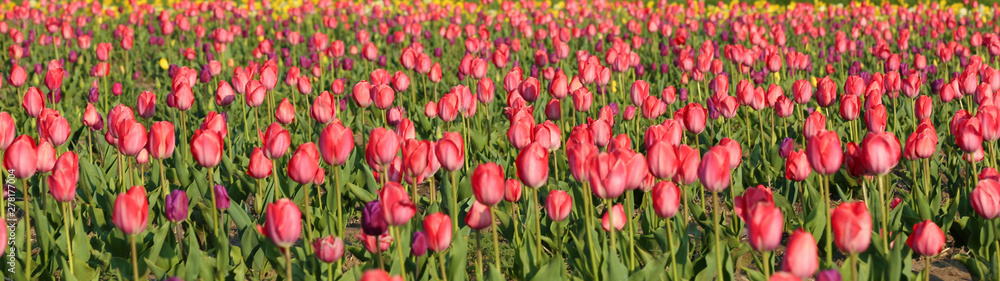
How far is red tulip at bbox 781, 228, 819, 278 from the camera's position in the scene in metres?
1.99

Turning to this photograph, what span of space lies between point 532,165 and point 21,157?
5.89 ft

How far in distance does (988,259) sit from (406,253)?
89.0 inches

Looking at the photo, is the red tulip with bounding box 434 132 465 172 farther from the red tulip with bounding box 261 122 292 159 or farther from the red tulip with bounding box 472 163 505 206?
the red tulip with bounding box 261 122 292 159

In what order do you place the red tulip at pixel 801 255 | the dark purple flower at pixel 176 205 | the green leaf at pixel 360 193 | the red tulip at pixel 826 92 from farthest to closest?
the red tulip at pixel 826 92 < the green leaf at pixel 360 193 < the dark purple flower at pixel 176 205 < the red tulip at pixel 801 255

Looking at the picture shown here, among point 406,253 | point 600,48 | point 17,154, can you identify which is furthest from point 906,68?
point 17,154

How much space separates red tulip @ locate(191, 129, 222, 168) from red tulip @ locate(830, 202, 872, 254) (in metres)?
2.12

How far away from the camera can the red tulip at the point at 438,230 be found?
2553 mm

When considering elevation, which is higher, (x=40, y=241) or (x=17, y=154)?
(x=17, y=154)

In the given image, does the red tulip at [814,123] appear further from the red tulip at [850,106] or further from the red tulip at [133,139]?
the red tulip at [133,139]

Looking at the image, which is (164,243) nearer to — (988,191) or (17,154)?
(17,154)

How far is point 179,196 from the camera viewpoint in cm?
317

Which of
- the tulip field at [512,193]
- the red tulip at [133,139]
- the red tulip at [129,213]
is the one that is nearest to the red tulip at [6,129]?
the tulip field at [512,193]

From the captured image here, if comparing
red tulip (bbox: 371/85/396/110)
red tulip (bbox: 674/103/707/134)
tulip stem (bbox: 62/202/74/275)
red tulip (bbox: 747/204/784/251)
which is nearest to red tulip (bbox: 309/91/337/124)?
red tulip (bbox: 371/85/396/110)

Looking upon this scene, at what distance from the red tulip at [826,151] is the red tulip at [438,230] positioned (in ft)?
3.78
